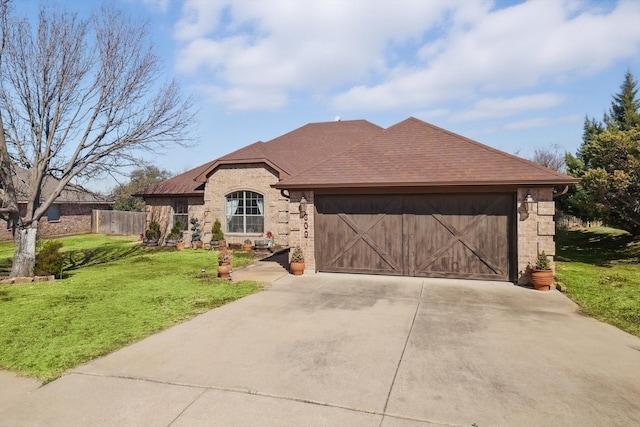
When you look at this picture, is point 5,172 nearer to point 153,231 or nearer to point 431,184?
point 153,231

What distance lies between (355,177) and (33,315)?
8.21 m

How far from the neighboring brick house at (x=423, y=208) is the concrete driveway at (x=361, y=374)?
9.81 ft

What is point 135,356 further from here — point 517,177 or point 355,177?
point 517,177

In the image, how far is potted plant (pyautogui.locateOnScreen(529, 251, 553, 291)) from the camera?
29.8ft

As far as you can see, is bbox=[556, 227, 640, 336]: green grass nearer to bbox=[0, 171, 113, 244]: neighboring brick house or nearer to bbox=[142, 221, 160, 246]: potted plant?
bbox=[142, 221, 160, 246]: potted plant

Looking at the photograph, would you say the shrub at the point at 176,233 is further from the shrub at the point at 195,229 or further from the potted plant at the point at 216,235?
the potted plant at the point at 216,235

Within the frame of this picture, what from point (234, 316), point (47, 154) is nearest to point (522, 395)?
point (234, 316)

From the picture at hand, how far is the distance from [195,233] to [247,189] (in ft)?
12.9

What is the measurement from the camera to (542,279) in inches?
358

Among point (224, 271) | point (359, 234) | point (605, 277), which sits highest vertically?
point (359, 234)

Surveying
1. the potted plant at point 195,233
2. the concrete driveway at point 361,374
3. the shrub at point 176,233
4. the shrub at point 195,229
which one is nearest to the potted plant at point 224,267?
the concrete driveway at point 361,374

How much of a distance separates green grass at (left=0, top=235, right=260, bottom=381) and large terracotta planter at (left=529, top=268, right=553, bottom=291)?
274 inches

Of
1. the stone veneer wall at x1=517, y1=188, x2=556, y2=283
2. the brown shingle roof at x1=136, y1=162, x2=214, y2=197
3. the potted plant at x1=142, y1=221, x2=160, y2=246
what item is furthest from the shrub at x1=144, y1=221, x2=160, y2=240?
the stone veneer wall at x1=517, y1=188, x2=556, y2=283

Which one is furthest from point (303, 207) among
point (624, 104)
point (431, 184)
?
point (624, 104)
